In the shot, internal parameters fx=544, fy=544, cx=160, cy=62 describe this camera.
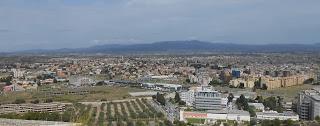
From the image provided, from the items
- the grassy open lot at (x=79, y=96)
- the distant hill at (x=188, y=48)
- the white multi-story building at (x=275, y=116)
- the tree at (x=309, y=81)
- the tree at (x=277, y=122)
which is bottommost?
the distant hill at (x=188, y=48)

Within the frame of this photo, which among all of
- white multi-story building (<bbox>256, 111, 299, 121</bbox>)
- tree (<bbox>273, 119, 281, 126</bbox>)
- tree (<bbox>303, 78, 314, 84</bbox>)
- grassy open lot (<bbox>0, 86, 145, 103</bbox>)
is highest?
tree (<bbox>273, 119, 281, 126</bbox>)

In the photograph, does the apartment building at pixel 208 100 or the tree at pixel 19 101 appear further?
the tree at pixel 19 101

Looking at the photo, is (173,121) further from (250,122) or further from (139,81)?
(139,81)

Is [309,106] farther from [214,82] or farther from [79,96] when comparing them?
[214,82]

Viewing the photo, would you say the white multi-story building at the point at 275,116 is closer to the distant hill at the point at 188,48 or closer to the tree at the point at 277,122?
the tree at the point at 277,122

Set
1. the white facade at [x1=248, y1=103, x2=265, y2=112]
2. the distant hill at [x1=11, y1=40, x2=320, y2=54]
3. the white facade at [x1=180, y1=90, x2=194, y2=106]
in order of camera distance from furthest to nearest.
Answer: the distant hill at [x1=11, y1=40, x2=320, y2=54] < the white facade at [x1=180, y1=90, x2=194, y2=106] < the white facade at [x1=248, y1=103, x2=265, y2=112]

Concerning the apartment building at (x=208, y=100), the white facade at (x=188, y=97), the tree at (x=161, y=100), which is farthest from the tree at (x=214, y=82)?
the apartment building at (x=208, y=100)

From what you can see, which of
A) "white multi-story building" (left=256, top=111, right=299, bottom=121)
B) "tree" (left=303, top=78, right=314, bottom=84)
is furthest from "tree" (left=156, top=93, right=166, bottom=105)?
"tree" (left=303, top=78, right=314, bottom=84)

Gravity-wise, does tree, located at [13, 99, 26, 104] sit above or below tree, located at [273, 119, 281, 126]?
below

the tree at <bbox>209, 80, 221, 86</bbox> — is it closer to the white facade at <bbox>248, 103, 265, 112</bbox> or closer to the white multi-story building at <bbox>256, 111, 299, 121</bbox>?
the white facade at <bbox>248, 103, 265, 112</bbox>

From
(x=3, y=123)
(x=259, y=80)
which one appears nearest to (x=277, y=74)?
(x=259, y=80)

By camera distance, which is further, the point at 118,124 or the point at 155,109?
the point at 155,109
